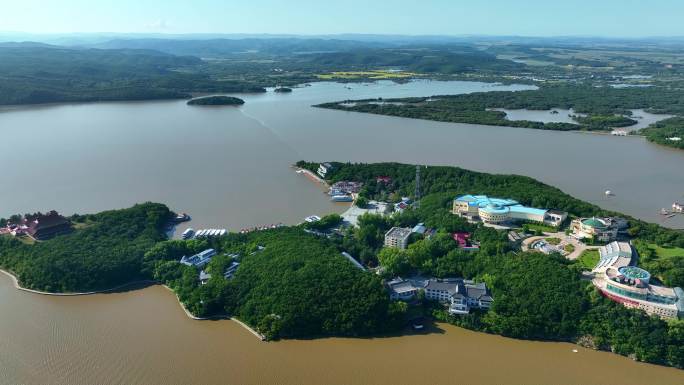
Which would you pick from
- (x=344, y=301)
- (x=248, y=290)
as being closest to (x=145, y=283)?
(x=248, y=290)

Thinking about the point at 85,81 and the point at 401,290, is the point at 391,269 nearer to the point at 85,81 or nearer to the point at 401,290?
the point at 401,290

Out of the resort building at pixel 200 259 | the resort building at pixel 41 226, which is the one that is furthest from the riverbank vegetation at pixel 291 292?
the resort building at pixel 41 226

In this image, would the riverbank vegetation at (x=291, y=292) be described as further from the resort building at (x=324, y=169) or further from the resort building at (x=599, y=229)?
the resort building at (x=324, y=169)

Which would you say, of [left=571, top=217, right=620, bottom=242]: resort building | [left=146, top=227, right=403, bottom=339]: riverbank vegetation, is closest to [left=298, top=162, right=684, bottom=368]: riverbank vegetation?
[left=571, top=217, right=620, bottom=242]: resort building

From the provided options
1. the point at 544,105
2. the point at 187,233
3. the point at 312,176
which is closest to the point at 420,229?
the point at 187,233

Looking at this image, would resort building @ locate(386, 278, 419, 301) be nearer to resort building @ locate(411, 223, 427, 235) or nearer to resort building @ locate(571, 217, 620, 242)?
resort building @ locate(411, 223, 427, 235)
